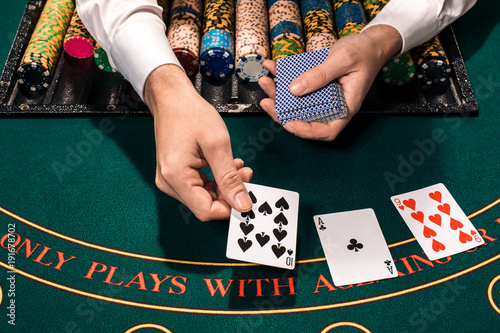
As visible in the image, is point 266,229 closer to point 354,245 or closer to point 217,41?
point 354,245

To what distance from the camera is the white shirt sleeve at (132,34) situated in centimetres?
176

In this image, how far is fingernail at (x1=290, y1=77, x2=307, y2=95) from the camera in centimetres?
188

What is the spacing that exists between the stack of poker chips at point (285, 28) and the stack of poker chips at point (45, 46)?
115 cm

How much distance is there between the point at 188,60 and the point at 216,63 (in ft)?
0.48

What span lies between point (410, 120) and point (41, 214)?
1.69m

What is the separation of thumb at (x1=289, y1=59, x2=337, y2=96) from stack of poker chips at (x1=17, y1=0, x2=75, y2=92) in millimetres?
1278

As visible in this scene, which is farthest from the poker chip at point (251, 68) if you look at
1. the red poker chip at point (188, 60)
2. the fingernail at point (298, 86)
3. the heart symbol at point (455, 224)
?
the heart symbol at point (455, 224)

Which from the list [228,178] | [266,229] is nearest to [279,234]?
[266,229]

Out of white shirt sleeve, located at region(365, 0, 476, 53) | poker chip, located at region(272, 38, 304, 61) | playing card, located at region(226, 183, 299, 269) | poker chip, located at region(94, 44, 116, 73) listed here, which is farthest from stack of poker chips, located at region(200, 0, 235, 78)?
playing card, located at region(226, 183, 299, 269)

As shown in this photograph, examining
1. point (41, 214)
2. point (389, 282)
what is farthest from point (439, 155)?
point (41, 214)

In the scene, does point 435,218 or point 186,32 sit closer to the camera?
point 435,218

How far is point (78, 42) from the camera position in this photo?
2.31 meters

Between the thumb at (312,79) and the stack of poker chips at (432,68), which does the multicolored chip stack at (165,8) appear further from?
the stack of poker chips at (432,68)

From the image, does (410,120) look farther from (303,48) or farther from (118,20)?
(118,20)
